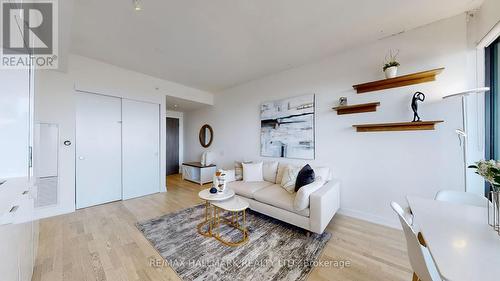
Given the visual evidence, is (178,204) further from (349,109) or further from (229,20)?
(349,109)

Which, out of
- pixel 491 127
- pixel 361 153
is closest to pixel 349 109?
pixel 361 153

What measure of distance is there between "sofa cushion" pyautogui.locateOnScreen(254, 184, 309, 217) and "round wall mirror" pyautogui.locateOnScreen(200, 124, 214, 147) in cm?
290

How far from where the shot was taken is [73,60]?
2998mm

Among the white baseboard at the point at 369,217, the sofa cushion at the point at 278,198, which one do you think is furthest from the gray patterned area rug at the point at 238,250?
the white baseboard at the point at 369,217

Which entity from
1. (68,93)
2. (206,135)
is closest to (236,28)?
(68,93)

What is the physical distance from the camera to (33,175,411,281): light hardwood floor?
1.61 metres

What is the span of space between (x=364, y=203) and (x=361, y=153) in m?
0.78

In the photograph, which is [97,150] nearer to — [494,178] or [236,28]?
[236,28]

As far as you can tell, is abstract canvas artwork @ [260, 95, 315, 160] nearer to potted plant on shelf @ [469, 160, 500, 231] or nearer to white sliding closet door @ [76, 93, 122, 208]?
potted plant on shelf @ [469, 160, 500, 231]

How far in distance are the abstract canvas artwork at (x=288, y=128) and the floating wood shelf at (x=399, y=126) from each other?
82 centimetres

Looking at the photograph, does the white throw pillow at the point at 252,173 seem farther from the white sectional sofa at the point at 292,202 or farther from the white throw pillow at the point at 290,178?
the white throw pillow at the point at 290,178

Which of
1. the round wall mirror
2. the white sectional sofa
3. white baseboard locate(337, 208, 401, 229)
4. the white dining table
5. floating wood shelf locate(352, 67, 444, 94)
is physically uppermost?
floating wood shelf locate(352, 67, 444, 94)

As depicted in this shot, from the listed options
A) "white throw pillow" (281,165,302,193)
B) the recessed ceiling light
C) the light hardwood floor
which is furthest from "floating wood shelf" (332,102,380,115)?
the recessed ceiling light

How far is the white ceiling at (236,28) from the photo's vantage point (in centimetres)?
189
